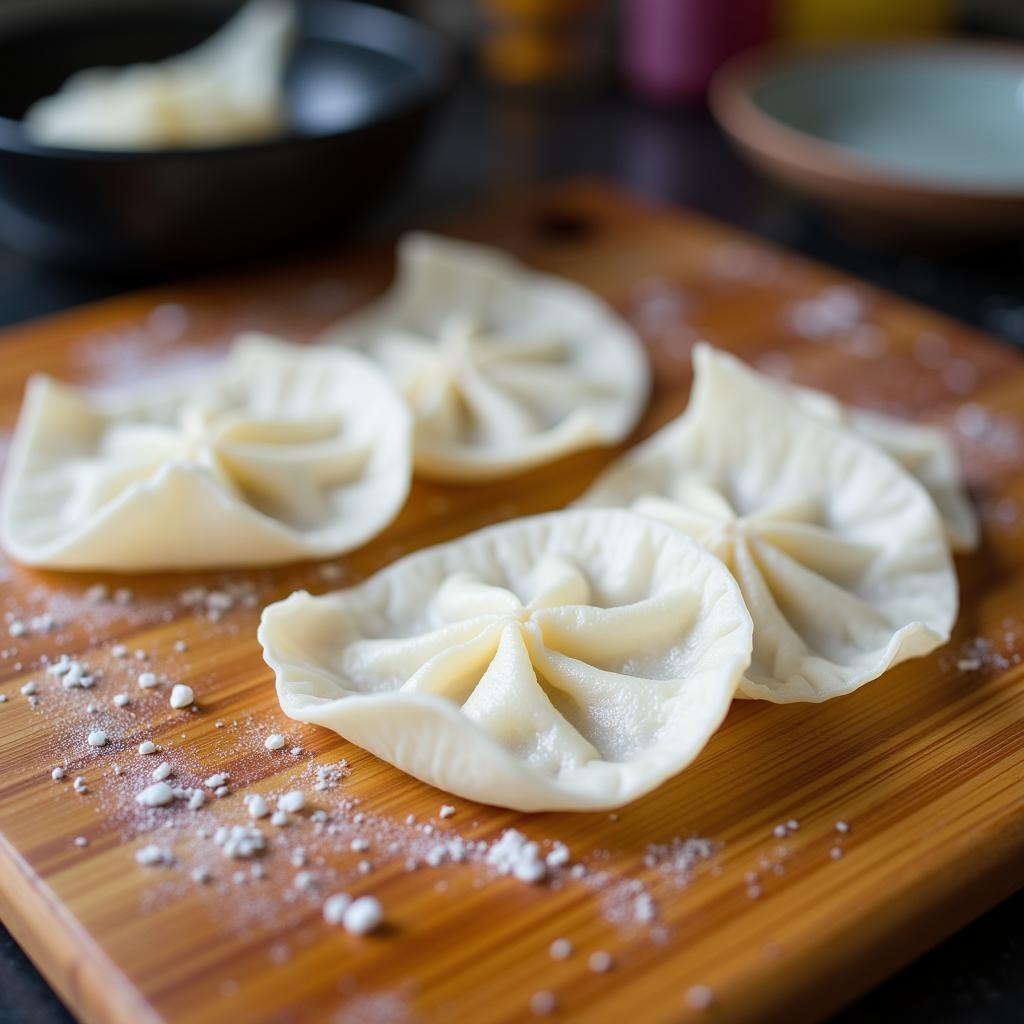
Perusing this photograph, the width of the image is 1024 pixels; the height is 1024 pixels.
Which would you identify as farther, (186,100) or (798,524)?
(186,100)

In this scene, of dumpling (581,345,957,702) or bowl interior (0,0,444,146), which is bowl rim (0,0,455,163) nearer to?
bowl interior (0,0,444,146)

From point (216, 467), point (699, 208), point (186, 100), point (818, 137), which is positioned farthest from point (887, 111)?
point (216, 467)

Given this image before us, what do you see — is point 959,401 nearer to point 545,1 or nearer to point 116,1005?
point 116,1005

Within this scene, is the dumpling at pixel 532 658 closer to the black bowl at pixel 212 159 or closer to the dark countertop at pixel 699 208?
the dark countertop at pixel 699 208

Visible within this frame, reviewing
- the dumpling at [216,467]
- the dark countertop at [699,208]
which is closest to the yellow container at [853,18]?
the dark countertop at [699,208]

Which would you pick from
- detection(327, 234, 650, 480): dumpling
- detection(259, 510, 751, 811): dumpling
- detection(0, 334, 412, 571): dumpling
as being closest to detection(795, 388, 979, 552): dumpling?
detection(327, 234, 650, 480): dumpling

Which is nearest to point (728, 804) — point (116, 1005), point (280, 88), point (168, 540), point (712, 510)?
point (712, 510)

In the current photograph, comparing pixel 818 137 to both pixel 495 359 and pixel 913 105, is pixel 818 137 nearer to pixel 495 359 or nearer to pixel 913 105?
Answer: pixel 913 105
